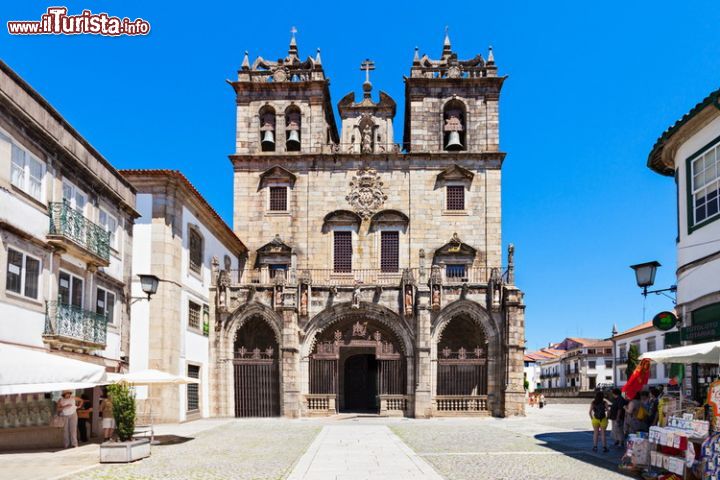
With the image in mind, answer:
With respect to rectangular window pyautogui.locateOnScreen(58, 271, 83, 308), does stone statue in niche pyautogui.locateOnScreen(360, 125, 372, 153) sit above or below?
above

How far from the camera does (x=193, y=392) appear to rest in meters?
28.5

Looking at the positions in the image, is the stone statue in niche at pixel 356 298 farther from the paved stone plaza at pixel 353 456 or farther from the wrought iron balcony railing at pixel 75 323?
the wrought iron balcony railing at pixel 75 323

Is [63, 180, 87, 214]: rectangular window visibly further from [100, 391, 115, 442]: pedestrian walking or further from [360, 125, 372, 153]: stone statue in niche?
[360, 125, 372, 153]: stone statue in niche

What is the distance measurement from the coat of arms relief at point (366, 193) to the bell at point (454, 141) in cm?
384

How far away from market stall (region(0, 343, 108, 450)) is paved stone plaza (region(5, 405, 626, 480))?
1008 mm

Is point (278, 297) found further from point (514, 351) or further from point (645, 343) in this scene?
point (645, 343)

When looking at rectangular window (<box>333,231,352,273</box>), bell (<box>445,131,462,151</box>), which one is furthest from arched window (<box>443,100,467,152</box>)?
rectangular window (<box>333,231,352,273</box>)

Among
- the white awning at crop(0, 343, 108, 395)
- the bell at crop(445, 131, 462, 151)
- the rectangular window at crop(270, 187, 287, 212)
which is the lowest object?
the white awning at crop(0, 343, 108, 395)

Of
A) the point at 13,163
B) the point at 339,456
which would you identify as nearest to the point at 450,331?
the point at 339,456

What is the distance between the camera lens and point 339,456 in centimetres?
1563

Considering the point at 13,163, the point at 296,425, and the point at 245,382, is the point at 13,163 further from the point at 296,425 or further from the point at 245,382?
the point at 245,382

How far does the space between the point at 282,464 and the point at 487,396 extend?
17315mm

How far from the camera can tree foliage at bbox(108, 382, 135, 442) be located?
50.0 feet

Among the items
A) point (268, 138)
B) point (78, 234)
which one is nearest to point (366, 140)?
point (268, 138)
